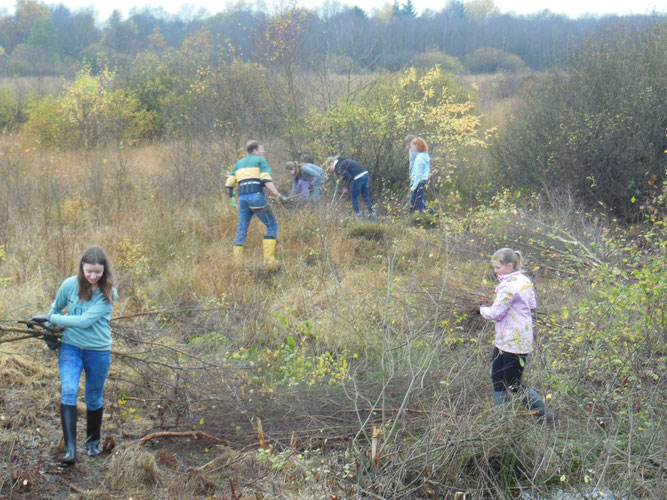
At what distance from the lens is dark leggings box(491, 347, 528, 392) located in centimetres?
452

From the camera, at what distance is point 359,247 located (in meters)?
9.20

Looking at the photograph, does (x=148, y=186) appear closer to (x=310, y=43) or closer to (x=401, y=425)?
(x=310, y=43)

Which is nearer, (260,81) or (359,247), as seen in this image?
(359,247)

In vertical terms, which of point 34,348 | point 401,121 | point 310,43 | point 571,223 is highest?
point 310,43

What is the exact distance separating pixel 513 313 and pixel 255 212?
4887 mm

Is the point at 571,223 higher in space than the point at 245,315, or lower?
higher

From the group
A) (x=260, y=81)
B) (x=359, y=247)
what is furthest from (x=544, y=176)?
(x=260, y=81)

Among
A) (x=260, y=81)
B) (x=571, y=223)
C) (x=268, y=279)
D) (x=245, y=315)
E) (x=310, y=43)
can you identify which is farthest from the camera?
(x=260, y=81)

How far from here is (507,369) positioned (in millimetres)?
4543

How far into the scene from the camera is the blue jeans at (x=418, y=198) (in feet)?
35.1

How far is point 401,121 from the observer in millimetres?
12578

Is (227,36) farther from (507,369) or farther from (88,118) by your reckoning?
(507,369)

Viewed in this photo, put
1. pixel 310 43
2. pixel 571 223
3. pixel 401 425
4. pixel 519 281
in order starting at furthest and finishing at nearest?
1. pixel 310 43
2. pixel 571 223
3. pixel 519 281
4. pixel 401 425

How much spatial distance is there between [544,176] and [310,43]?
573 cm
